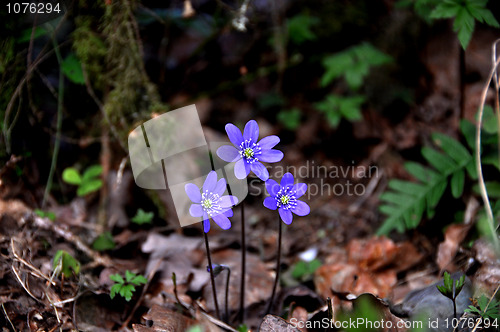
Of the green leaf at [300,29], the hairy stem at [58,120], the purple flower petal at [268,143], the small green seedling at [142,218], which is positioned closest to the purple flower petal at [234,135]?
the purple flower petal at [268,143]

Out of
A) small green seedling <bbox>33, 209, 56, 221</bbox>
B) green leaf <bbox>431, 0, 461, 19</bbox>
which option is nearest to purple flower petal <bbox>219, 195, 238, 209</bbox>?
small green seedling <bbox>33, 209, 56, 221</bbox>

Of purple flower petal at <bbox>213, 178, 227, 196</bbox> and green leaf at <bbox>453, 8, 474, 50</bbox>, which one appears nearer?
purple flower petal at <bbox>213, 178, 227, 196</bbox>

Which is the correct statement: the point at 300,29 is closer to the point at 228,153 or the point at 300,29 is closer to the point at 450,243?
the point at 450,243

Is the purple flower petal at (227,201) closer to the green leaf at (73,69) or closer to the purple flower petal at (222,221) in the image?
the purple flower petal at (222,221)

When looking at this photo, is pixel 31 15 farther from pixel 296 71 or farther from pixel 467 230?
pixel 467 230

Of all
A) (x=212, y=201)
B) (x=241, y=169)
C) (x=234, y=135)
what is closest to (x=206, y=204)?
(x=212, y=201)

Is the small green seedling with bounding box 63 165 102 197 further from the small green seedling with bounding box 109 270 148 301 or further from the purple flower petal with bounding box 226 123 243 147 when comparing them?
the purple flower petal with bounding box 226 123 243 147

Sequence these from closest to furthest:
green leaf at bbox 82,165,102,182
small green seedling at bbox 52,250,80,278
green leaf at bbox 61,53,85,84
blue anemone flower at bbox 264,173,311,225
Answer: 1. blue anemone flower at bbox 264,173,311,225
2. small green seedling at bbox 52,250,80,278
3. green leaf at bbox 61,53,85,84
4. green leaf at bbox 82,165,102,182
